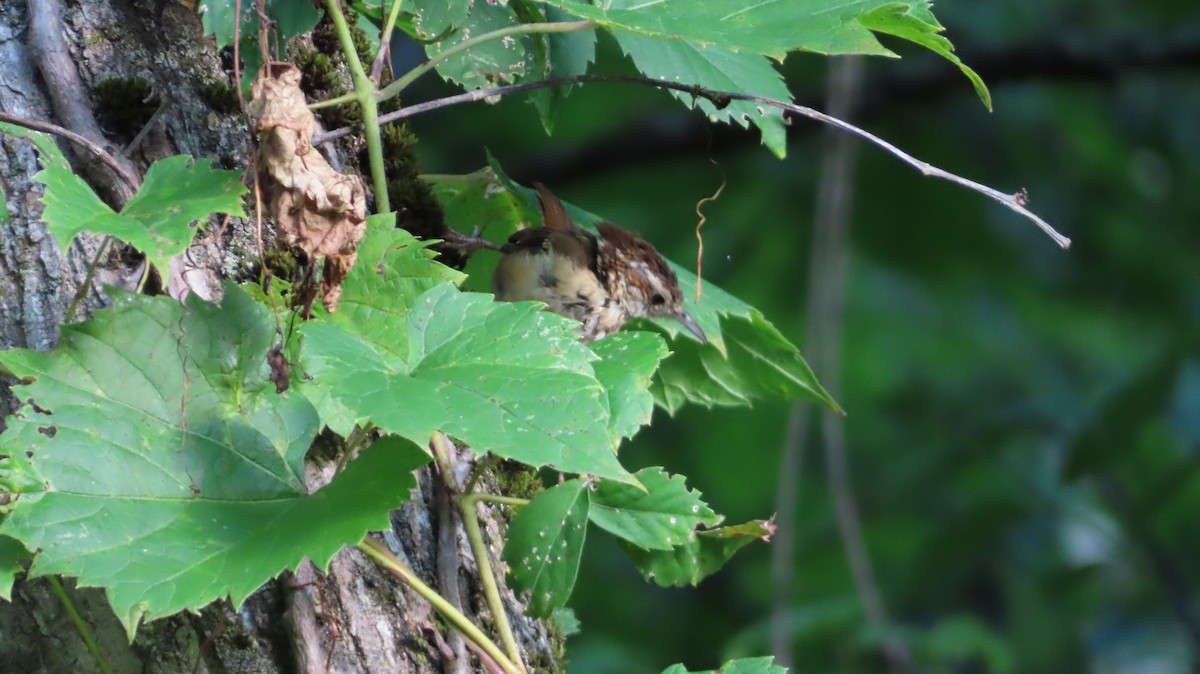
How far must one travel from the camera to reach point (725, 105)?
6.13 ft

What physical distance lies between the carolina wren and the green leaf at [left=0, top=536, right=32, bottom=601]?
117cm

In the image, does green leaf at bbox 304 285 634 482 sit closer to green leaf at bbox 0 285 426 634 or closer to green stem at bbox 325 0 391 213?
green leaf at bbox 0 285 426 634

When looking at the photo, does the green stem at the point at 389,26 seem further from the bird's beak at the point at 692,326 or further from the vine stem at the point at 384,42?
the bird's beak at the point at 692,326

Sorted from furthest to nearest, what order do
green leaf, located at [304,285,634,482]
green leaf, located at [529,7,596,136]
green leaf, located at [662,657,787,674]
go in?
green leaf, located at [529,7,596,136], green leaf, located at [662,657,787,674], green leaf, located at [304,285,634,482]

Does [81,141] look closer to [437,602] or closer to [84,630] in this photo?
[84,630]

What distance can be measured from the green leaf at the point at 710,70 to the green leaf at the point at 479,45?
7.8 inches

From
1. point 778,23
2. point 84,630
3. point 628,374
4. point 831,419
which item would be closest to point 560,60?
point 778,23

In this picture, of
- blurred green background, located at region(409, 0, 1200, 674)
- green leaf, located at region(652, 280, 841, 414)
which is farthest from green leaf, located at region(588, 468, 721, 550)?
blurred green background, located at region(409, 0, 1200, 674)

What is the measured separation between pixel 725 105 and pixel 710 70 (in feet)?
0.42

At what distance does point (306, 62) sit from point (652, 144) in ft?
18.6

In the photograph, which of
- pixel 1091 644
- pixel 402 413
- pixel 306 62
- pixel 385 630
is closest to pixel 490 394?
pixel 402 413

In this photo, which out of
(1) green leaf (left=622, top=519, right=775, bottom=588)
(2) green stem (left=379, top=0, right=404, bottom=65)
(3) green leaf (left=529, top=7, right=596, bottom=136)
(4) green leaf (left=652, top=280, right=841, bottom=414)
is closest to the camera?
(2) green stem (left=379, top=0, right=404, bottom=65)

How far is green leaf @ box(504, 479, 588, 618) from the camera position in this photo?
5.39ft

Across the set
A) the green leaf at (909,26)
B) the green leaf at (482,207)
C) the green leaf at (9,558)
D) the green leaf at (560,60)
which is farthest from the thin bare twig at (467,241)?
the green leaf at (9,558)
